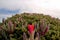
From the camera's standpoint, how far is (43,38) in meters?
7.78

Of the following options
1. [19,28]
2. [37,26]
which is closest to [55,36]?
[37,26]

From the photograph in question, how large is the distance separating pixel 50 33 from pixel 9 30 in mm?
1528

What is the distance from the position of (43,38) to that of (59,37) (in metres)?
0.70

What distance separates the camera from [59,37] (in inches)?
319

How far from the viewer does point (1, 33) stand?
8289 millimetres

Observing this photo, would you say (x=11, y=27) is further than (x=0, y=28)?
No

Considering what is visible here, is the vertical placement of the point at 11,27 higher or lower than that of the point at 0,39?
higher

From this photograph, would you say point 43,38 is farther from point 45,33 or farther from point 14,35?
point 14,35

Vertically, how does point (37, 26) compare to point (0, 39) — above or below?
above

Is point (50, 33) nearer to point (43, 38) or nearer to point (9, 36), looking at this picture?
point (43, 38)

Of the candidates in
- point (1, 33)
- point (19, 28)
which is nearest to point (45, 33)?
point (19, 28)

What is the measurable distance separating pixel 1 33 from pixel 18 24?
2.63ft

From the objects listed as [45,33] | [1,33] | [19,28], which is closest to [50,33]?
[45,33]

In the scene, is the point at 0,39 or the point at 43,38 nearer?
the point at 43,38
